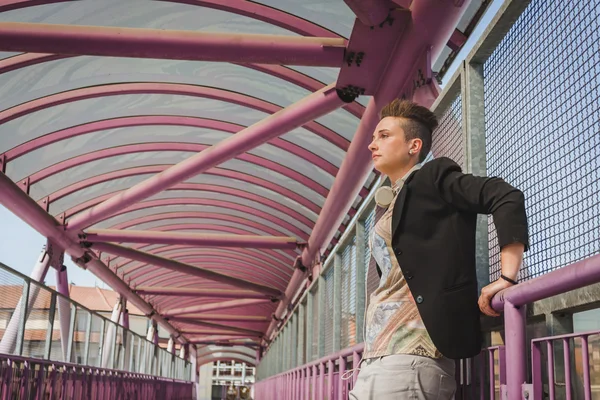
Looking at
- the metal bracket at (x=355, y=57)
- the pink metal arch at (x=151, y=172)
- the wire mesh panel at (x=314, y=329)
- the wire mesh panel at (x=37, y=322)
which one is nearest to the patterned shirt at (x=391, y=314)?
the metal bracket at (x=355, y=57)

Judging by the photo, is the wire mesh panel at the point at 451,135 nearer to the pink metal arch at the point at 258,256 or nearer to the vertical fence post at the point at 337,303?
the vertical fence post at the point at 337,303

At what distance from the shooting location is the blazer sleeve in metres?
2.18

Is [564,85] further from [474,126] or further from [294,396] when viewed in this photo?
[294,396]

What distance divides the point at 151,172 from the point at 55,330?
5968 mm

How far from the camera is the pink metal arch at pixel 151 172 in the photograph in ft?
44.6

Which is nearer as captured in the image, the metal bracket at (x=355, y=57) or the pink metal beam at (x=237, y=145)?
the metal bracket at (x=355, y=57)

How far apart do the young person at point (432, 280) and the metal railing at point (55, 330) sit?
16.2 feet

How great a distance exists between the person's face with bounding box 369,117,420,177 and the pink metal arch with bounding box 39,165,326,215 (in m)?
11.1

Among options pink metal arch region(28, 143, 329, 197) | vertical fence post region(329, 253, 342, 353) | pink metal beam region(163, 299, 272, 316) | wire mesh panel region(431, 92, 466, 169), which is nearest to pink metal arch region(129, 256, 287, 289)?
pink metal beam region(163, 299, 272, 316)

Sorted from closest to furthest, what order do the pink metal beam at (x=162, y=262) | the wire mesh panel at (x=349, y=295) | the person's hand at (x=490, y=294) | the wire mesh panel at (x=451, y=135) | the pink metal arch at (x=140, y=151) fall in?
1. the person's hand at (x=490, y=294)
2. the wire mesh panel at (x=451, y=135)
3. the wire mesh panel at (x=349, y=295)
4. the pink metal arch at (x=140, y=151)
5. the pink metal beam at (x=162, y=262)

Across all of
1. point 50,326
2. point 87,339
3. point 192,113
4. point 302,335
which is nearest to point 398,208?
point 50,326

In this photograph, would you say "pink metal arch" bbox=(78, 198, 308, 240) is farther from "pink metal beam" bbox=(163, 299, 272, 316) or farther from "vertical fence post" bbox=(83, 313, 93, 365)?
"pink metal beam" bbox=(163, 299, 272, 316)

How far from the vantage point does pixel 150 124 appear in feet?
38.4

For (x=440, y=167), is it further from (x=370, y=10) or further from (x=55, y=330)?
(x=55, y=330)
